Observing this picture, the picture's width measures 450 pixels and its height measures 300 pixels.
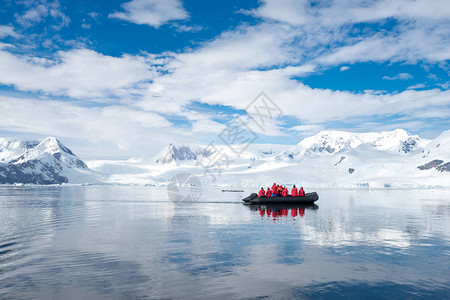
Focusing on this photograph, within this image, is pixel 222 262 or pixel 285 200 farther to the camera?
pixel 285 200

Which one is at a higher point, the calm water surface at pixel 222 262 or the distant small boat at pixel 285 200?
the distant small boat at pixel 285 200

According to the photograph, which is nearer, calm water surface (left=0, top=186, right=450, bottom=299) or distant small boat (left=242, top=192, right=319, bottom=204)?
calm water surface (left=0, top=186, right=450, bottom=299)

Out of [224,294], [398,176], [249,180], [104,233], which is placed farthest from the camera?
[249,180]

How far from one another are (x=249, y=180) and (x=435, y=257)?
154 m

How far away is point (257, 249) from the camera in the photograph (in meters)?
15.5

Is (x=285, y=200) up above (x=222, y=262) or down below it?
above

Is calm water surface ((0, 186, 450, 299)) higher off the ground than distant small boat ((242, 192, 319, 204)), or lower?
lower

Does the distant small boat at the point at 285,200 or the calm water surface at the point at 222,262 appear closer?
the calm water surface at the point at 222,262

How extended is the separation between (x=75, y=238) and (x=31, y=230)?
4619 millimetres

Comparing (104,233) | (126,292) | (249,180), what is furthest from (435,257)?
(249,180)

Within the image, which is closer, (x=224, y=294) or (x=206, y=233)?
(x=224, y=294)

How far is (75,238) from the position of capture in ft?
59.0

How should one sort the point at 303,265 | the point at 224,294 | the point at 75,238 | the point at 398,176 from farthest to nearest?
the point at 398,176
the point at 75,238
the point at 303,265
the point at 224,294

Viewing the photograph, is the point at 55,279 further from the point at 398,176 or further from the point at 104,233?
the point at 398,176
